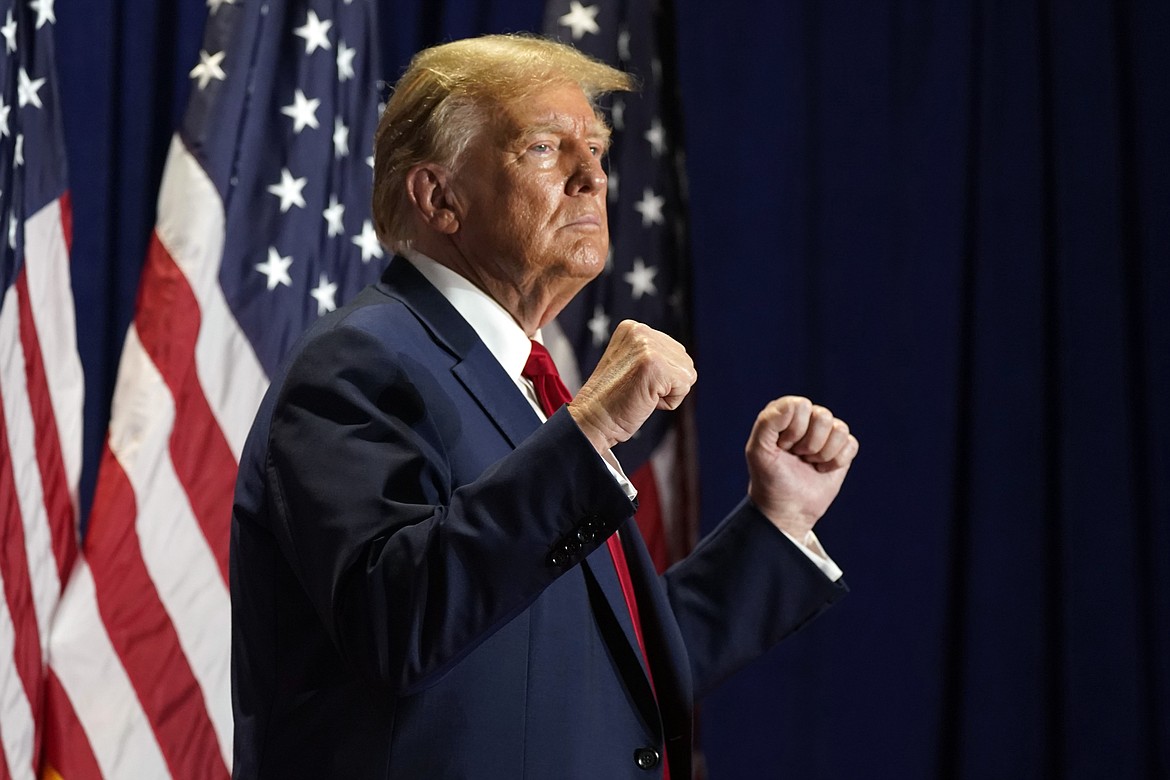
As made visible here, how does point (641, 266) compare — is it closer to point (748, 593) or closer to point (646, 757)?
point (748, 593)

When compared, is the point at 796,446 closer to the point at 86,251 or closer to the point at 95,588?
the point at 95,588

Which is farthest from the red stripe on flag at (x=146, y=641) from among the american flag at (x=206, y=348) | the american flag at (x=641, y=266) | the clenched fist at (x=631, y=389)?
the clenched fist at (x=631, y=389)

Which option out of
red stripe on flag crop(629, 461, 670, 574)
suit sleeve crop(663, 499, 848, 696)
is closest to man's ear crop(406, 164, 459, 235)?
suit sleeve crop(663, 499, 848, 696)

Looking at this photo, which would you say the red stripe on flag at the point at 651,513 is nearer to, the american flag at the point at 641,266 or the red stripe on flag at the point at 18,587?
the american flag at the point at 641,266

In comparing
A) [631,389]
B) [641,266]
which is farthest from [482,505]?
[641,266]

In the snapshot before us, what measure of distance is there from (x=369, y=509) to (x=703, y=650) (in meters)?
0.68

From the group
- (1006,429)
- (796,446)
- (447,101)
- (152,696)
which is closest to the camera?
(447,101)

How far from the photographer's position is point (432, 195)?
1.66 m

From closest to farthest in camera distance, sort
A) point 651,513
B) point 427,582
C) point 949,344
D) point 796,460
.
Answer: point 427,582 < point 796,460 < point 651,513 < point 949,344

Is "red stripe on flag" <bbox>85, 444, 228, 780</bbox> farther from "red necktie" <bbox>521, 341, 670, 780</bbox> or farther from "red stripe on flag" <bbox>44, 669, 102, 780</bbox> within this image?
"red necktie" <bbox>521, 341, 670, 780</bbox>

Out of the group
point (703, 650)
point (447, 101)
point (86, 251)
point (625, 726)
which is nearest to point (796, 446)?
point (703, 650)

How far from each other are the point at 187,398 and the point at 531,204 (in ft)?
4.43

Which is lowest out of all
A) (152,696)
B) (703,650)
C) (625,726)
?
(152,696)

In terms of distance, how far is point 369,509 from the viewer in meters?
1.26
